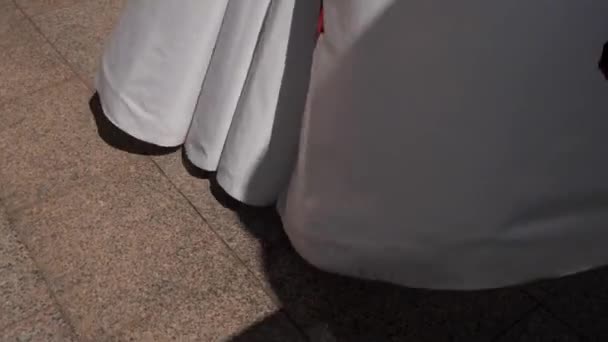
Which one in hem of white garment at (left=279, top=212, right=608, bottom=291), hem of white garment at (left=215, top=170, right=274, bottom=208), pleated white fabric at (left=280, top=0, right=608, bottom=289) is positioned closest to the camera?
pleated white fabric at (left=280, top=0, right=608, bottom=289)

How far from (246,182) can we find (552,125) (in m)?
0.65

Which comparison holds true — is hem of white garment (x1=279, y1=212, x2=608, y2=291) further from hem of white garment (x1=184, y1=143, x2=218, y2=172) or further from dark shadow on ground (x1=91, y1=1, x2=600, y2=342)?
hem of white garment (x1=184, y1=143, x2=218, y2=172)

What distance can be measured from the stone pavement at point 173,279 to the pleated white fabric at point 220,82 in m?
0.12

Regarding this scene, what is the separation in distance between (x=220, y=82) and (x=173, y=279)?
16.8 inches

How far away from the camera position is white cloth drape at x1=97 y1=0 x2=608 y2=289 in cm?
91

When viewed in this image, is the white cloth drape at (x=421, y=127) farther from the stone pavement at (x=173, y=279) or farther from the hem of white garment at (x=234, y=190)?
the stone pavement at (x=173, y=279)

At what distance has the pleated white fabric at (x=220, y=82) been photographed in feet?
4.09

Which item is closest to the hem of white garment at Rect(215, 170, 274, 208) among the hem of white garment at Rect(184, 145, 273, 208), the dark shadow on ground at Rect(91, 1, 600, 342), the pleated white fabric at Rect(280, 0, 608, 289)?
the hem of white garment at Rect(184, 145, 273, 208)

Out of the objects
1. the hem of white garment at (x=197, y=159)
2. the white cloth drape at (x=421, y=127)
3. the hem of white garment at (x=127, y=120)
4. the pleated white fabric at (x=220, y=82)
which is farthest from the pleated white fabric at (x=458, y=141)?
the hem of white garment at (x=127, y=120)

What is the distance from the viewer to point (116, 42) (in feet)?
4.88

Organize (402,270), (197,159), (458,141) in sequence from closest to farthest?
1. (458,141)
2. (402,270)
3. (197,159)

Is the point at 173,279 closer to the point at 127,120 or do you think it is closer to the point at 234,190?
the point at 234,190

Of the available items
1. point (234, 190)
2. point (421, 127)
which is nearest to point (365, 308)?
point (234, 190)

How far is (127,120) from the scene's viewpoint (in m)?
1.51
